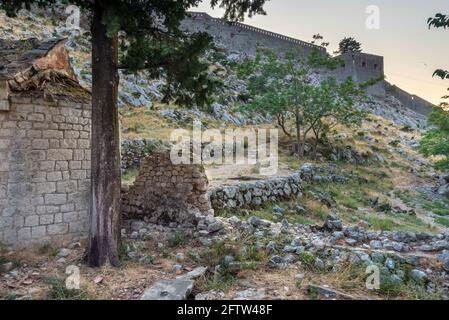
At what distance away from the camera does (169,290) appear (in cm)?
473

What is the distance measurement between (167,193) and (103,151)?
7.90 ft

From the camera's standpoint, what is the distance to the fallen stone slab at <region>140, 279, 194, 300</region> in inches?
180

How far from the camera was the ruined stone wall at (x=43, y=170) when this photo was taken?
20.5 ft

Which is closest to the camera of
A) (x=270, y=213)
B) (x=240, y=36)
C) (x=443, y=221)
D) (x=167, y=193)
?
(x=167, y=193)

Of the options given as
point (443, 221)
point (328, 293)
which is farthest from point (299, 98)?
point (328, 293)

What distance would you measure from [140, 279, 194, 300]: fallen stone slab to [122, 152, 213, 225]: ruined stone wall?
105 inches

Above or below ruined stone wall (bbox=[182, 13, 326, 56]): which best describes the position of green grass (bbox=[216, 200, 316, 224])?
below

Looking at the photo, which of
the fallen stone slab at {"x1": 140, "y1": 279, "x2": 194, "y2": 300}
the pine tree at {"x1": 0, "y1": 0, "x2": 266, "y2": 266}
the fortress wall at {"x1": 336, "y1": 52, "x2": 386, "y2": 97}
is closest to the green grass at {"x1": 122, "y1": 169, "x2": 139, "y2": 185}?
the pine tree at {"x1": 0, "y1": 0, "x2": 266, "y2": 266}

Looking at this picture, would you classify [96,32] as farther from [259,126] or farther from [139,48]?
[259,126]

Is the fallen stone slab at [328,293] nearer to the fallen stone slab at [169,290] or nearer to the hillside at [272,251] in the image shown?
the hillside at [272,251]

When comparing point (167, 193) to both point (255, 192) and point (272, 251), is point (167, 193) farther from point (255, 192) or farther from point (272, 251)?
point (255, 192)

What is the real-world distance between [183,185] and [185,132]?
→ 11.7 meters

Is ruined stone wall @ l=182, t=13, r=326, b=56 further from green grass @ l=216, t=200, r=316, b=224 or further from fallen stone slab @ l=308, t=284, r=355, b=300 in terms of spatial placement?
fallen stone slab @ l=308, t=284, r=355, b=300
